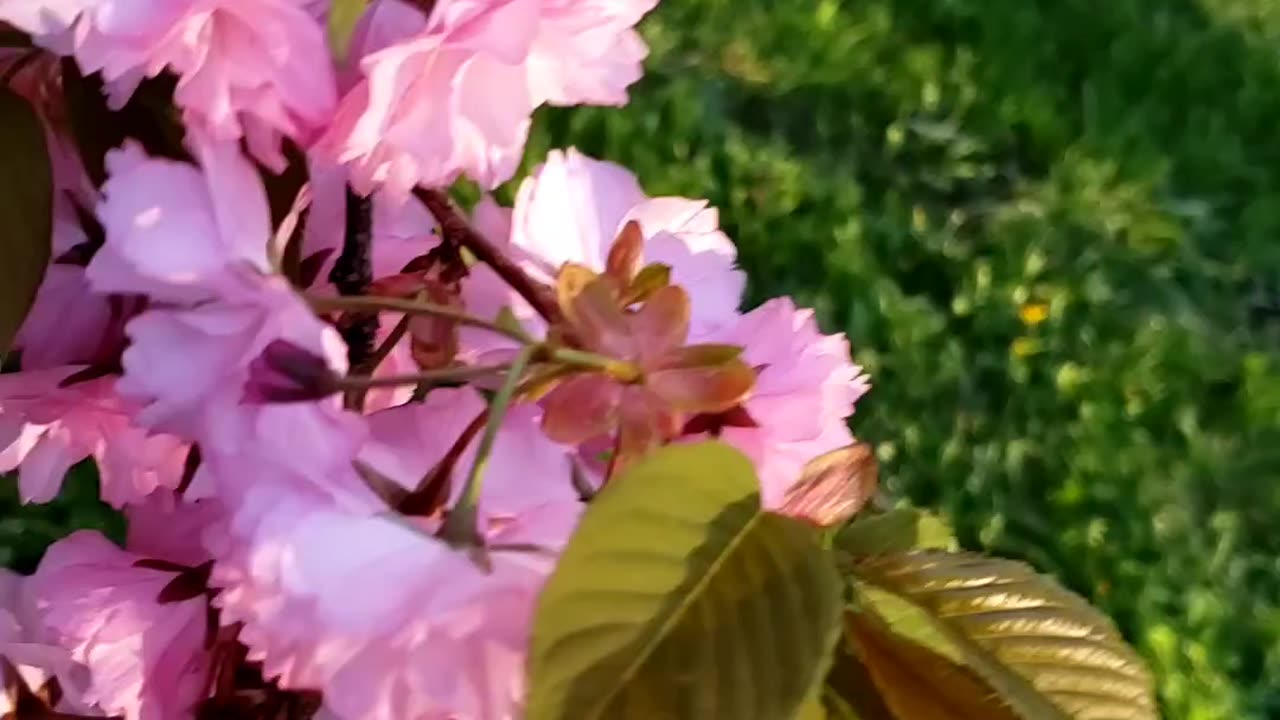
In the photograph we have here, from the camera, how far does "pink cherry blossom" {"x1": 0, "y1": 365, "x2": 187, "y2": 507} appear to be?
34 centimetres

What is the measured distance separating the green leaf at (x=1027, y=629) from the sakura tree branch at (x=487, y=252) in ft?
0.30

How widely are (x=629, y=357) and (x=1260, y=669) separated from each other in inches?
46.1

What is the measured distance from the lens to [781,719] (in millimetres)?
234

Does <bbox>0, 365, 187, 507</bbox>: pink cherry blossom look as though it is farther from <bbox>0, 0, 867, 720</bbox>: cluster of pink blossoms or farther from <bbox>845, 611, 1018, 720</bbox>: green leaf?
A: <bbox>845, 611, 1018, 720</bbox>: green leaf

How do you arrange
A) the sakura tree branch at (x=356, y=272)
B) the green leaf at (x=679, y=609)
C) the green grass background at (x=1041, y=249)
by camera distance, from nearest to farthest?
the green leaf at (x=679, y=609)
the sakura tree branch at (x=356, y=272)
the green grass background at (x=1041, y=249)

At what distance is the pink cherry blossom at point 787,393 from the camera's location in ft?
1.11

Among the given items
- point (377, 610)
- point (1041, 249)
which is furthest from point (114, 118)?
point (1041, 249)

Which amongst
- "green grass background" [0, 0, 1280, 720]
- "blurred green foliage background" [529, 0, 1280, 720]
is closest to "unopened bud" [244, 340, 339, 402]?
"green grass background" [0, 0, 1280, 720]

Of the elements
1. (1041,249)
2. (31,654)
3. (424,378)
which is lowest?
(1041,249)

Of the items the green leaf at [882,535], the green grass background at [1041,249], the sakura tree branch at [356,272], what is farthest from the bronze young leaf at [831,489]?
the green grass background at [1041,249]

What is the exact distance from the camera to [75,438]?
0.36 metres

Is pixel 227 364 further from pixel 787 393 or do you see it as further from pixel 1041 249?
pixel 1041 249

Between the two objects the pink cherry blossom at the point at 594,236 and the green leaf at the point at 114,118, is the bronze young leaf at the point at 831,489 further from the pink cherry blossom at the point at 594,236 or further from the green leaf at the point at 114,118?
the green leaf at the point at 114,118

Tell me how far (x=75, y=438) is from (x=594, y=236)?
0.14m
